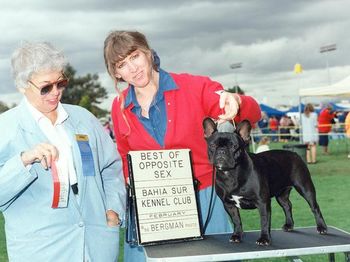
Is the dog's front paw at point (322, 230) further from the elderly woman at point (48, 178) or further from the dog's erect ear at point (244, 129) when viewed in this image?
the elderly woman at point (48, 178)

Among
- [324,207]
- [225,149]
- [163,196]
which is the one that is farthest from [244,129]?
[324,207]

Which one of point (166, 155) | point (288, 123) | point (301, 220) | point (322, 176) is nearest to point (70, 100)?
point (288, 123)

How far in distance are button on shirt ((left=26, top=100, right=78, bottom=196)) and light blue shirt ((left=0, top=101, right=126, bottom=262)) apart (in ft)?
0.08

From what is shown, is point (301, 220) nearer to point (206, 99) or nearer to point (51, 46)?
point (206, 99)

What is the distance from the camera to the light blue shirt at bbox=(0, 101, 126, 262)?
268 centimetres

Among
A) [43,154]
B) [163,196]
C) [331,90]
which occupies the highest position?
[331,90]

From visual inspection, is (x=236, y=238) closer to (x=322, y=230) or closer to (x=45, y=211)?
(x=322, y=230)

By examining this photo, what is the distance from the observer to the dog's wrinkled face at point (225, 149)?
2.66 m

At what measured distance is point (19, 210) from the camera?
2699 mm

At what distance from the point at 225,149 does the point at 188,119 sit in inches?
18.0

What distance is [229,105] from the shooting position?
9.26 ft

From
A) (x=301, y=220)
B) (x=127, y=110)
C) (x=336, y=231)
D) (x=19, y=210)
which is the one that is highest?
(x=127, y=110)

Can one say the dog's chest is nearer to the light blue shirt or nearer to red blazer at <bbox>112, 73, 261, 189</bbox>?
red blazer at <bbox>112, 73, 261, 189</bbox>

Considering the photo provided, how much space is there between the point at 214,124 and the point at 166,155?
1.02 feet
